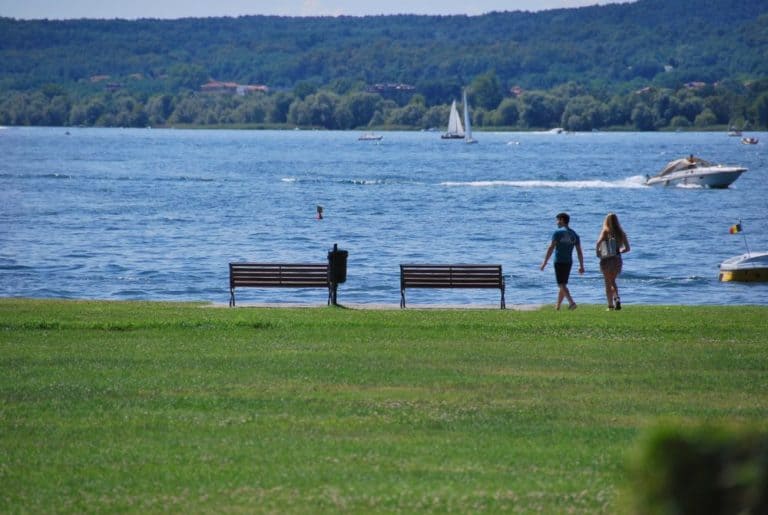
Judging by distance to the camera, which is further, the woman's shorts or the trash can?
the trash can

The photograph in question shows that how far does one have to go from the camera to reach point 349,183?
102500mm

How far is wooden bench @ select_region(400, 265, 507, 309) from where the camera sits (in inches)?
974

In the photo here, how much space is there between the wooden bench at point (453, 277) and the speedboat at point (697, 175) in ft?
230

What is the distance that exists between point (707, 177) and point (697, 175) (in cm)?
68

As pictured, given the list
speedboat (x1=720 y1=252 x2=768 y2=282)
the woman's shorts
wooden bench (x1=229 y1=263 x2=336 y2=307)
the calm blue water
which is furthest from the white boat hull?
the woman's shorts

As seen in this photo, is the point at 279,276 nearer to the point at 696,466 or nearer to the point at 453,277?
the point at 453,277

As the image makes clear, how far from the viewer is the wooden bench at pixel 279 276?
967 inches

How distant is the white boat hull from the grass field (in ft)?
245

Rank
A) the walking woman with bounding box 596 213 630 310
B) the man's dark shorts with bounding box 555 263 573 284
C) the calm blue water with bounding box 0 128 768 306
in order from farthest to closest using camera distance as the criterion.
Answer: the calm blue water with bounding box 0 128 768 306, the man's dark shorts with bounding box 555 263 573 284, the walking woman with bounding box 596 213 630 310

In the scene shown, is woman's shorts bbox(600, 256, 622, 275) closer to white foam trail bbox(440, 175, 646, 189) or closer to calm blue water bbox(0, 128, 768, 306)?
calm blue water bbox(0, 128, 768, 306)

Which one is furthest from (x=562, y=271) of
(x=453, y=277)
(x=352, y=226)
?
(x=352, y=226)

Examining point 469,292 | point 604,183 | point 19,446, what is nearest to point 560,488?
point 19,446

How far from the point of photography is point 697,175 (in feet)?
306

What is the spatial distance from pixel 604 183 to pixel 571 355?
8673cm
